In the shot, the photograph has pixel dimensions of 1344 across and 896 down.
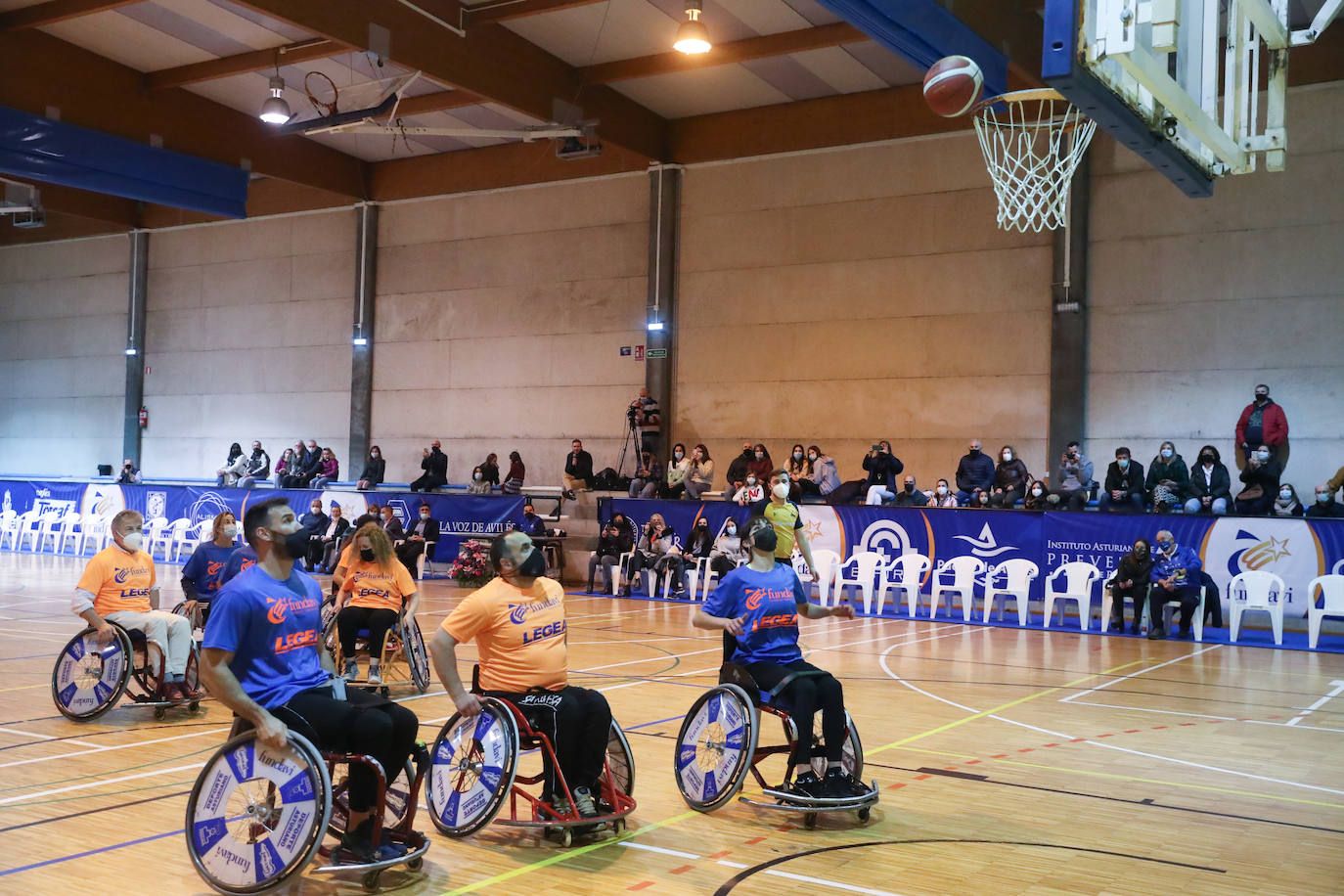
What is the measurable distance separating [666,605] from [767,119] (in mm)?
9114

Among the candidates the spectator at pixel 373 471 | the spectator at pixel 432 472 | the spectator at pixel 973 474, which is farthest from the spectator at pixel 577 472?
the spectator at pixel 973 474

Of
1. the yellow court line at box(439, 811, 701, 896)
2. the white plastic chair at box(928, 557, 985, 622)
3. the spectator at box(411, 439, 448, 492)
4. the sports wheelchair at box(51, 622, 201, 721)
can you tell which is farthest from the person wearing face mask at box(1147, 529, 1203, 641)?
the spectator at box(411, 439, 448, 492)

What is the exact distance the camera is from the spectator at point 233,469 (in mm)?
23750

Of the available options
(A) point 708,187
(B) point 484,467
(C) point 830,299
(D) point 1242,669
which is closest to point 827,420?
(C) point 830,299

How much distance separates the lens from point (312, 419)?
82.3ft

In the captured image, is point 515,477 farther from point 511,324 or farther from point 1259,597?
point 1259,597

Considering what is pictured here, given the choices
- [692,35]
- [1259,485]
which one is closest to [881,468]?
[1259,485]

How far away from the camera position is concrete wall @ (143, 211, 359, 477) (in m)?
25.1

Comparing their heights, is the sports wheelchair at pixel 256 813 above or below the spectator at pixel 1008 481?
below

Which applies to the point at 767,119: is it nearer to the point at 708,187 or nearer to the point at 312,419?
the point at 708,187

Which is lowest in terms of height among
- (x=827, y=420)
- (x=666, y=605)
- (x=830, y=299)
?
(x=666, y=605)

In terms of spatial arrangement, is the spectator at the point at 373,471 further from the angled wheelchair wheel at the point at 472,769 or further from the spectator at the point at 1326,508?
the angled wheelchair wheel at the point at 472,769

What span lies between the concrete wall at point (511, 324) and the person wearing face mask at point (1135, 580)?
9.83m

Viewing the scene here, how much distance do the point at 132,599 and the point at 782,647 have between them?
4.54 m
